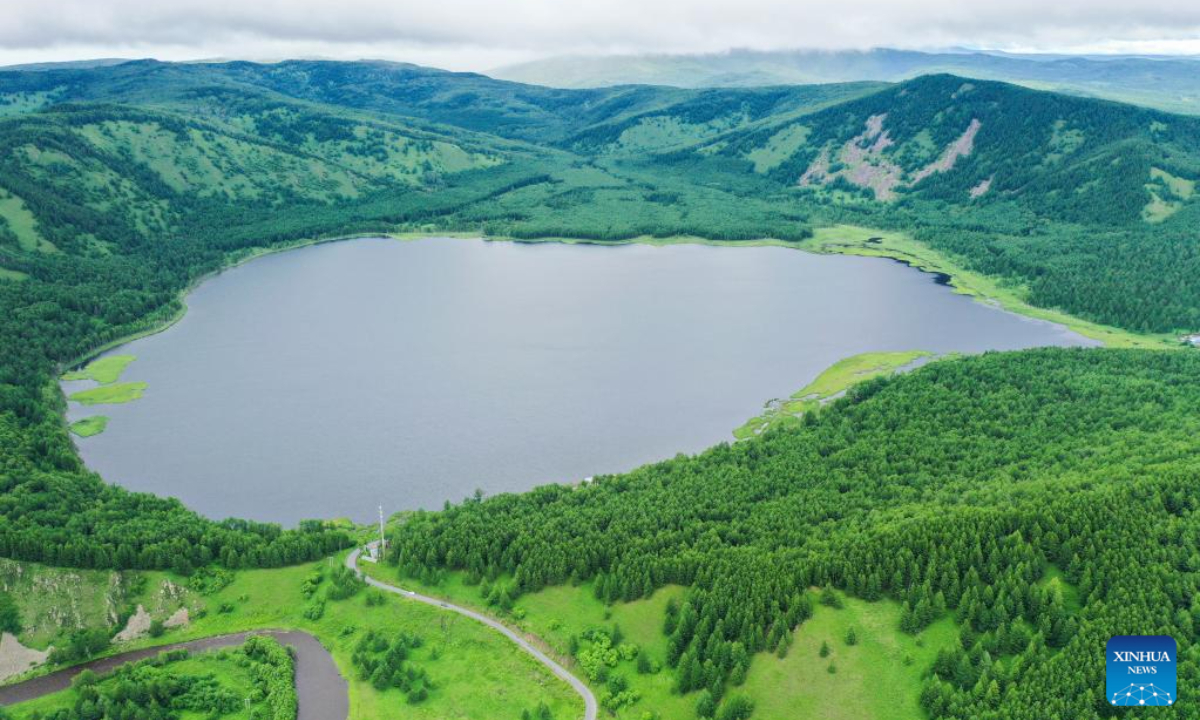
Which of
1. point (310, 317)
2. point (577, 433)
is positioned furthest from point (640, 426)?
point (310, 317)

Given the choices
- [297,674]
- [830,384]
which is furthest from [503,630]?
[830,384]

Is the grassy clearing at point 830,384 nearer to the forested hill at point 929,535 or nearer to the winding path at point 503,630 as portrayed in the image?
the forested hill at point 929,535

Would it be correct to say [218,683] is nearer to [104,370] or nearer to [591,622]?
[591,622]

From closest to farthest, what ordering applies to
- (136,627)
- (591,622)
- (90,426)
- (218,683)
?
(218,683), (591,622), (136,627), (90,426)

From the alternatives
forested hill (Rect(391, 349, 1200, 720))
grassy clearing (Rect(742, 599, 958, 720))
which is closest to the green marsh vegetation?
forested hill (Rect(391, 349, 1200, 720))

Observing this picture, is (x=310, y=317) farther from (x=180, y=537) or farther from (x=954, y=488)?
(x=954, y=488)

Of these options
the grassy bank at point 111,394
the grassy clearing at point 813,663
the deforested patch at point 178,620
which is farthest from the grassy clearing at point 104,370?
the grassy clearing at point 813,663
